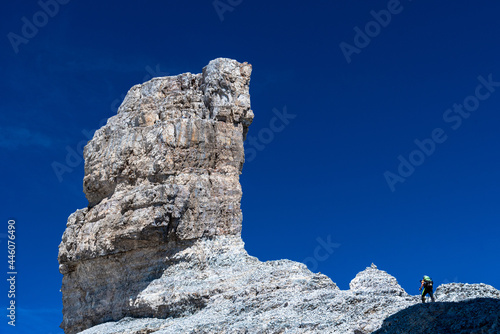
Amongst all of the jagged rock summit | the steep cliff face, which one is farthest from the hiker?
the steep cliff face

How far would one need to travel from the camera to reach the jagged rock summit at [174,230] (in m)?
27.7

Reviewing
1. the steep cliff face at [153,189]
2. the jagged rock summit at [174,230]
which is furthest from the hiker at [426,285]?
the steep cliff face at [153,189]

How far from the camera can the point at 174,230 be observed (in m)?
32.3

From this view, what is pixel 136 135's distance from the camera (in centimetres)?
3634

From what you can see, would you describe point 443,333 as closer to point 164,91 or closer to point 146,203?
point 146,203

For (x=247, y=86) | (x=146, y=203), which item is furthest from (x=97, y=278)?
(x=247, y=86)

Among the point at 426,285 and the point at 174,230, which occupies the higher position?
the point at 174,230

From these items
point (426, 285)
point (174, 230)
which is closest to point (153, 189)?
point (174, 230)

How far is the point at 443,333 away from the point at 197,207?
62.2 ft

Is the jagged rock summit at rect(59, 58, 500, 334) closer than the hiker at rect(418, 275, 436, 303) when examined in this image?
No

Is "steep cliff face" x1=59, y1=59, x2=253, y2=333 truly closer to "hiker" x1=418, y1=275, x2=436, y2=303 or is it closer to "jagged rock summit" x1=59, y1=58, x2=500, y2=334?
"jagged rock summit" x1=59, y1=58, x2=500, y2=334

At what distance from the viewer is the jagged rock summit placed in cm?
2772

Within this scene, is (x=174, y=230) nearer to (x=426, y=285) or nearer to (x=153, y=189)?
(x=153, y=189)

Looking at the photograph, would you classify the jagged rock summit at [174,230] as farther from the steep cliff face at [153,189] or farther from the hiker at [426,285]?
the hiker at [426,285]
